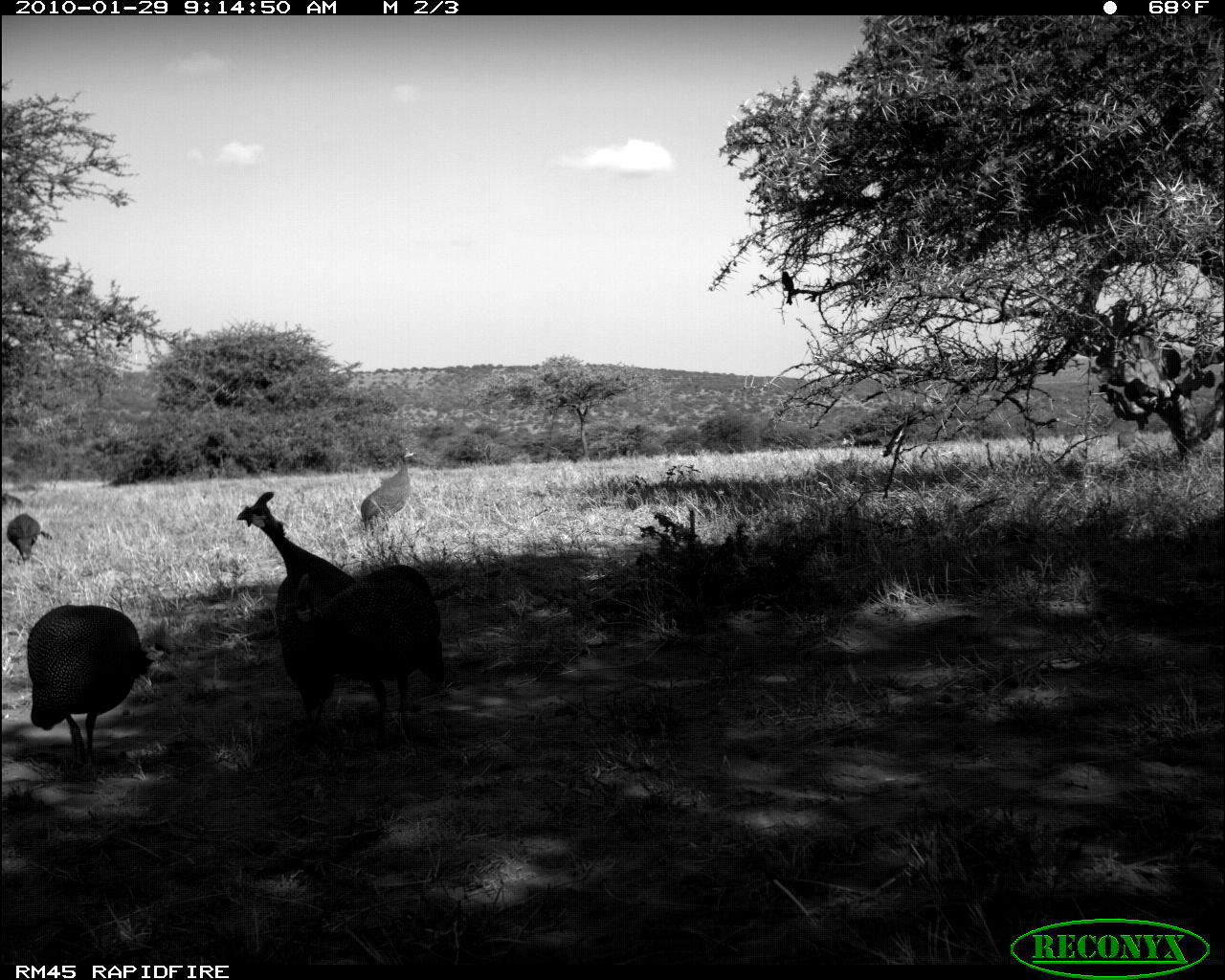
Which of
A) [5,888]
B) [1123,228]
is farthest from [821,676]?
[1123,228]

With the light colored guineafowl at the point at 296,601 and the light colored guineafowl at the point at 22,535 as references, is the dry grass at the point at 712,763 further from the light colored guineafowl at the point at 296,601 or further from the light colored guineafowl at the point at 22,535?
the light colored guineafowl at the point at 22,535

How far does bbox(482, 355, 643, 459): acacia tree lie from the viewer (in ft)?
107

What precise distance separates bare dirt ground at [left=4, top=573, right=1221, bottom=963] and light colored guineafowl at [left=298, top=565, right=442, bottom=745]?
0.32m

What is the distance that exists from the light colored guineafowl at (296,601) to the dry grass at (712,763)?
25 centimetres

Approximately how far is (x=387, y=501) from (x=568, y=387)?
2299 cm

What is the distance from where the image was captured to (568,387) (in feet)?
108

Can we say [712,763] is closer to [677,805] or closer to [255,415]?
[677,805]

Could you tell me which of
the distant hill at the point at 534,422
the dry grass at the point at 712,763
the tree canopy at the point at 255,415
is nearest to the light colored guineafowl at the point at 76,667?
the dry grass at the point at 712,763

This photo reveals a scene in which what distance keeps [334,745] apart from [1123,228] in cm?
613

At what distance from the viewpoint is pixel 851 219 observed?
8258 millimetres

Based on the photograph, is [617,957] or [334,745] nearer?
[617,957]

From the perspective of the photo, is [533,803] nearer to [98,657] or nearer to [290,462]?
[98,657]

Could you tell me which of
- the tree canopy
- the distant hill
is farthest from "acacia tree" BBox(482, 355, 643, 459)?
the tree canopy

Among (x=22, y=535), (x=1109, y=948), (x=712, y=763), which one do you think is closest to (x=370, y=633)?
(x=712, y=763)
